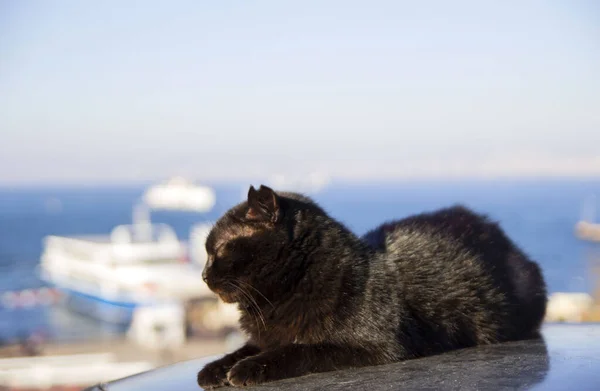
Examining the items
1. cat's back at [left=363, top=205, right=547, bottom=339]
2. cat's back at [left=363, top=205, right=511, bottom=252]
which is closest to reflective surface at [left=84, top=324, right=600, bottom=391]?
cat's back at [left=363, top=205, right=547, bottom=339]

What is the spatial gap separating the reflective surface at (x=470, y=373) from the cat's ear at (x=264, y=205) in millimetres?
740

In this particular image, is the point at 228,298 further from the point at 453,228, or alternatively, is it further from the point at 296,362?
the point at 453,228

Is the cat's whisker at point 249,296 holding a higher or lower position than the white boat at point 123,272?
lower

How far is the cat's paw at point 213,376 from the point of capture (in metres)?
2.92

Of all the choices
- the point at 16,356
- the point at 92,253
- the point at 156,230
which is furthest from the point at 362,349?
the point at 156,230

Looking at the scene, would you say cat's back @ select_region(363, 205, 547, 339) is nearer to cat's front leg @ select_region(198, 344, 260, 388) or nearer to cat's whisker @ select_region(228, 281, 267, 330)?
cat's whisker @ select_region(228, 281, 267, 330)

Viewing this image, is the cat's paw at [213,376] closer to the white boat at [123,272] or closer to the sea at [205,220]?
the sea at [205,220]

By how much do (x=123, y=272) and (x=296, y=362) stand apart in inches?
1296

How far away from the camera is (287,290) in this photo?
3221mm

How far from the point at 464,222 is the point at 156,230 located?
152ft

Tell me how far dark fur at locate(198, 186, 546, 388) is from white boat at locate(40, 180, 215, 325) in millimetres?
26790

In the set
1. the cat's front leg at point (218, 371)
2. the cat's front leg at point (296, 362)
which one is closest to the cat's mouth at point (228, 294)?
the cat's front leg at point (218, 371)

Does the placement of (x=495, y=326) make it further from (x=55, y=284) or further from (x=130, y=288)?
(x=55, y=284)

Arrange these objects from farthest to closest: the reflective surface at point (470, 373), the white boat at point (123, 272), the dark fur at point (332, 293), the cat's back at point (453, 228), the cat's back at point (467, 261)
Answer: the white boat at point (123, 272) → the cat's back at point (453, 228) → the cat's back at point (467, 261) → the dark fur at point (332, 293) → the reflective surface at point (470, 373)
